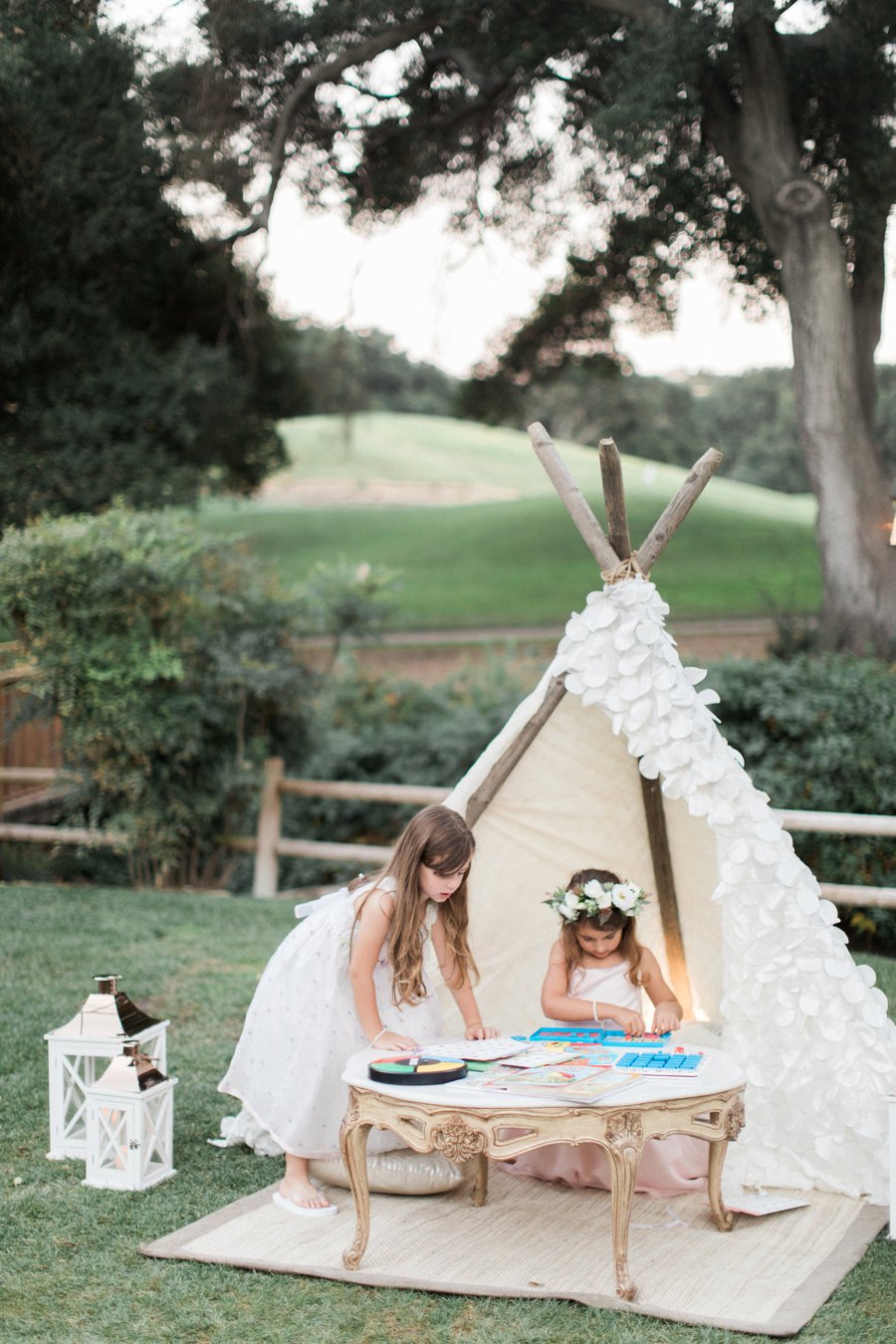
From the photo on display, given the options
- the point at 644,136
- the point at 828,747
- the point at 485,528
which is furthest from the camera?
the point at 485,528

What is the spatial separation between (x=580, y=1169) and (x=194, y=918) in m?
4.40

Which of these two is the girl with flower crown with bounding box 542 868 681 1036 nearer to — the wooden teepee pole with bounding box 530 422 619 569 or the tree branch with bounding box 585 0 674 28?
the wooden teepee pole with bounding box 530 422 619 569

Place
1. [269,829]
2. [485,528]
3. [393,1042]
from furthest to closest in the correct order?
[485,528] → [269,829] → [393,1042]

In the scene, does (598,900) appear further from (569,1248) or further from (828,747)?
(828,747)

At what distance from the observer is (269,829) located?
369 inches

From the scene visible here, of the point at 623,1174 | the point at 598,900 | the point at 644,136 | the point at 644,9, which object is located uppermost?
the point at 644,9

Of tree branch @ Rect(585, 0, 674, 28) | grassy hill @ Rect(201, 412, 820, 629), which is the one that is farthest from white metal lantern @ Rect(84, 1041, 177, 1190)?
grassy hill @ Rect(201, 412, 820, 629)

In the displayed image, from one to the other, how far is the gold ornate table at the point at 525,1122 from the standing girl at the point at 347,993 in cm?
41

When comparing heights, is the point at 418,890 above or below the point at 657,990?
above

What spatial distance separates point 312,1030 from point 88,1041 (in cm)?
75

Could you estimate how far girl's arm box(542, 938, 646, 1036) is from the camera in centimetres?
444

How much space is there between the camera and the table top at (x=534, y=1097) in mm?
3357

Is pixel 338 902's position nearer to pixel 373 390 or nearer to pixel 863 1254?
pixel 863 1254

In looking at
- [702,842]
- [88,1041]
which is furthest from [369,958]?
[702,842]
